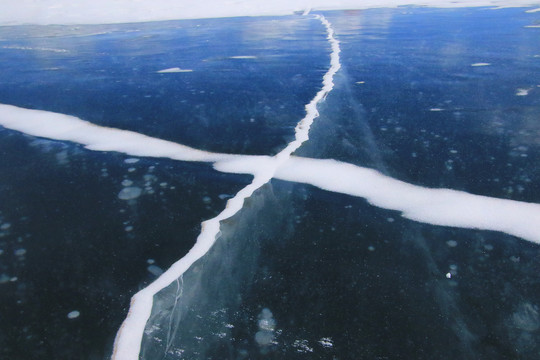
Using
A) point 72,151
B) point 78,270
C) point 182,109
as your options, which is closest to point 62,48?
point 182,109

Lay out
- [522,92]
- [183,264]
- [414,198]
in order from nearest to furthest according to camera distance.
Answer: [183,264], [414,198], [522,92]

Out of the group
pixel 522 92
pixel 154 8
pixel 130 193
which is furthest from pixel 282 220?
pixel 154 8

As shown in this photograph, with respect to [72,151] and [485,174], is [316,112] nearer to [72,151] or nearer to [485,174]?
[485,174]

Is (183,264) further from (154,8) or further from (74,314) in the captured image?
(154,8)

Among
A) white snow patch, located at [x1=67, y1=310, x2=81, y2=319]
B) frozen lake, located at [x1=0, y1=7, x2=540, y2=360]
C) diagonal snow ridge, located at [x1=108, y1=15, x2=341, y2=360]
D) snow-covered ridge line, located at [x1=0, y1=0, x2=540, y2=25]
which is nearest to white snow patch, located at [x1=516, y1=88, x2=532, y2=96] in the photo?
frozen lake, located at [x1=0, y1=7, x2=540, y2=360]

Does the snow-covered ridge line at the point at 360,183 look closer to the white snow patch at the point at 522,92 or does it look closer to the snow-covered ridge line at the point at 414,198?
the snow-covered ridge line at the point at 414,198

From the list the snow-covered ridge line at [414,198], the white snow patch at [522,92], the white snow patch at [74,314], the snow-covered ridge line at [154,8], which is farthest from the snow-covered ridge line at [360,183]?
the snow-covered ridge line at [154,8]

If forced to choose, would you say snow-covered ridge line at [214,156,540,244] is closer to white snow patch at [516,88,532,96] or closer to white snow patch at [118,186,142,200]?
white snow patch at [118,186,142,200]
